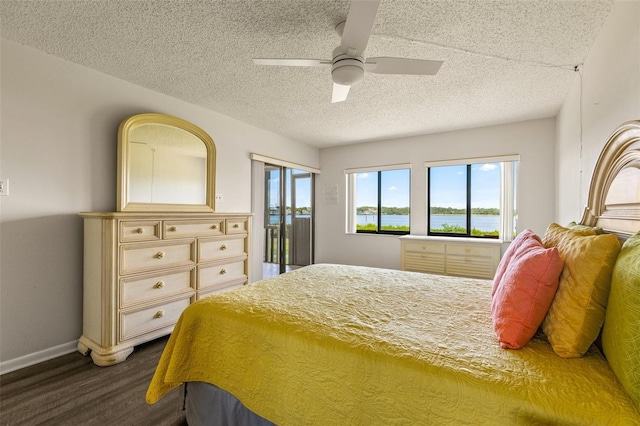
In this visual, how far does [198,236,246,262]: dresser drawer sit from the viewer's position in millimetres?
2811

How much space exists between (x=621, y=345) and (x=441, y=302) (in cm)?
81

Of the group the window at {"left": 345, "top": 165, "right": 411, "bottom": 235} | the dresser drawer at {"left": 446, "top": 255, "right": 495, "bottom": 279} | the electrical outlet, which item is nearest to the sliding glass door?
the window at {"left": 345, "top": 165, "right": 411, "bottom": 235}

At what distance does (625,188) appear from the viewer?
1.40 m

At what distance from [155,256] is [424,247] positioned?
327 centimetres

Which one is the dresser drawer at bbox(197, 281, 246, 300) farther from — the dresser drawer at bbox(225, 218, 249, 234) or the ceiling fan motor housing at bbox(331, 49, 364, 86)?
the ceiling fan motor housing at bbox(331, 49, 364, 86)

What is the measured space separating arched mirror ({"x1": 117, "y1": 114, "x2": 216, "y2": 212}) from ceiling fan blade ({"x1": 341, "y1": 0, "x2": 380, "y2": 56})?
2142 mm

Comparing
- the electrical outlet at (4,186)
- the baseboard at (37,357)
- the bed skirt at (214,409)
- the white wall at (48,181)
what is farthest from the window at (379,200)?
the electrical outlet at (4,186)

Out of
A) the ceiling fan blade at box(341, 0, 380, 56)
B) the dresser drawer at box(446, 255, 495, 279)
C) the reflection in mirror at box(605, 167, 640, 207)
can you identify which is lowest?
the dresser drawer at box(446, 255, 495, 279)

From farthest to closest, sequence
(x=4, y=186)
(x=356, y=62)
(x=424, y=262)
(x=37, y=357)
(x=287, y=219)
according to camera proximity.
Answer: (x=287, y=219) → (x=424, y=262) → (x=37, y=357) → (x=4, y=186) → (x=356, y=62)

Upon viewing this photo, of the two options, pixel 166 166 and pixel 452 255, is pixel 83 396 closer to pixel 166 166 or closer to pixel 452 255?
pixel 166 166

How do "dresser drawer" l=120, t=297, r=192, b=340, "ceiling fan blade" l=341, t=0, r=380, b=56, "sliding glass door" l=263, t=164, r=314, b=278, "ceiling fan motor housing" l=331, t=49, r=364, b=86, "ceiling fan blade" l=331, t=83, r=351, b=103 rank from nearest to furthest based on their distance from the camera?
"ceiling fan blade" l=341, t=0, r=380, b=56 → "ceiling fan motor housing" l=331, t=49, r=364, b=86 → "ceiling fan blade" l=331, t=83, r=351, b=103 → "dresser drawer" l=120, t=297, r=192, b=340 → "sliding glass door" l=263, t=164, r=314, b=278

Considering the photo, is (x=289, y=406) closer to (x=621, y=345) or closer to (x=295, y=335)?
(x=295, y=335)

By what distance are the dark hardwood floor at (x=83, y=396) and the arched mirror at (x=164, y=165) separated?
129 cm

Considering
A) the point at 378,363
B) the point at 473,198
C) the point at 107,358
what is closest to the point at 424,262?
the point at 473,198
